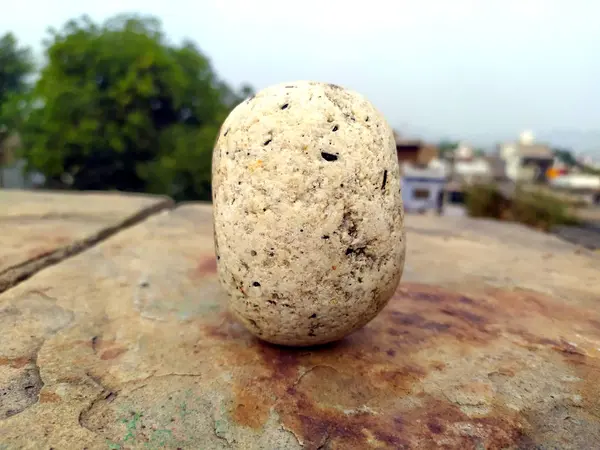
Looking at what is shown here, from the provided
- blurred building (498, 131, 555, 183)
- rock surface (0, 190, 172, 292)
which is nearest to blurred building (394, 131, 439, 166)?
blurred building (498, 131, 555, 183)

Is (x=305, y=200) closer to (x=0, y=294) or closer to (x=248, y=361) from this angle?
(x=248, y=361)

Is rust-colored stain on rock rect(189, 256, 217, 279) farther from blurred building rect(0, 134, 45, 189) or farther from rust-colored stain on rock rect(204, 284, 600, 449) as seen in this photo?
blurred building rect(0, 134, 45, 189)

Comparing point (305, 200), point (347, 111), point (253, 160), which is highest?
point (347, 111)

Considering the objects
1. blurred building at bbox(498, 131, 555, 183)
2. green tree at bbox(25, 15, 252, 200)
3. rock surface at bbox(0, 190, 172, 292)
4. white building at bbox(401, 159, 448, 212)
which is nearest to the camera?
rock surface at bbox(0, 190, 172, 292)

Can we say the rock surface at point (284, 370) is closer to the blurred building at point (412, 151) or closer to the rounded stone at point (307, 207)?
the rounded stone at point (307, 207)

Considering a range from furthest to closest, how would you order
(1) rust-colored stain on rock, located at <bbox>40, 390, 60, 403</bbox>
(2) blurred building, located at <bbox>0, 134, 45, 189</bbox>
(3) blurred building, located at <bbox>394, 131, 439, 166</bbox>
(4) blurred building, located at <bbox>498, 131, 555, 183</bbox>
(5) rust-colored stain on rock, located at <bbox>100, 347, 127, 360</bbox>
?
(4) blurred building, located at <bbox>498, 131, 555, 183</bbox> < (3) blurred building, located at <bbox>394, 131, 439, 166</bbox> < (2) blurred building, located at <bbox>0, 134, 45, 189</bbox> < (5) rust-colored stain on rock, located at <bbox>100, 347, 127, 360</bbox> < (1) rust-colored stain on rock, located at <bbox>40, 390, 60, 403</bbox>

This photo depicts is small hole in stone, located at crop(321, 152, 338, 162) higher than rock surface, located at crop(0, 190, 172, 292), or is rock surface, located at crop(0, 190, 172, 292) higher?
small hole in stone, located at crop(321, 152, 338, 162)

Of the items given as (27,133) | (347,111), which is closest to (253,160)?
(347,111)
